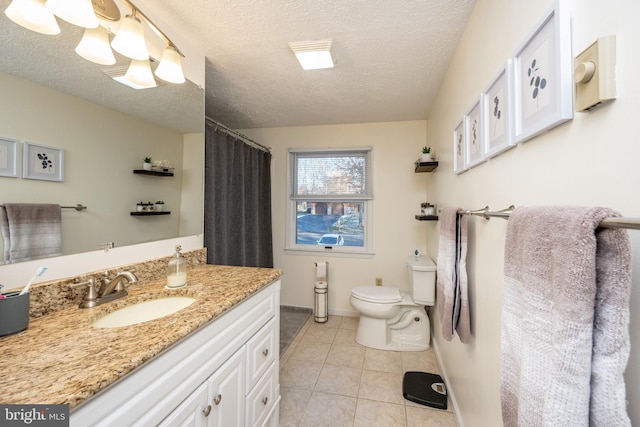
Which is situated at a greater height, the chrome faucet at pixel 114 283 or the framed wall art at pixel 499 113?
the framed wall art at pixel 499 113

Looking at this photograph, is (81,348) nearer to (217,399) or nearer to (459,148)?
(217,399)

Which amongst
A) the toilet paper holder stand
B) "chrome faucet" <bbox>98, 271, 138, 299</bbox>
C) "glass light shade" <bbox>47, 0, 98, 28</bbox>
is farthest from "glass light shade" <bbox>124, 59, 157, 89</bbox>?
the toilet paper holder stand

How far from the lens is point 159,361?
0.71 meters

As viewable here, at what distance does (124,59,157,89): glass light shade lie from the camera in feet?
4.01

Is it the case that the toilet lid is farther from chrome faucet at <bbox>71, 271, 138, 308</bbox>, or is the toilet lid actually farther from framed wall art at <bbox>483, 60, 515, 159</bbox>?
chrome faucet at <bbox>71, 271, 138, 308</bbox>

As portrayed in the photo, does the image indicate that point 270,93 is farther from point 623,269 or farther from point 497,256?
point 623,269

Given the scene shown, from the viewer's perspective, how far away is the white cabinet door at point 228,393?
0.92 metres

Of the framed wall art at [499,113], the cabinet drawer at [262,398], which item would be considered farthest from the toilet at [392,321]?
the framed wall art at [499,113]

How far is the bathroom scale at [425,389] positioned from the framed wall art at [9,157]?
89.8 inches

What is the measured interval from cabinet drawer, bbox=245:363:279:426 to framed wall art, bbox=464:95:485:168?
149cm

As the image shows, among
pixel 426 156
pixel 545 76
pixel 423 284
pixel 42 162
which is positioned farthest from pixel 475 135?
pixel 42 162

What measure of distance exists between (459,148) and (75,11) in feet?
6.19

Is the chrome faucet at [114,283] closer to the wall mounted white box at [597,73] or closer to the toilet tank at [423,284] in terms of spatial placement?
the wall mounted white box at [597,73]

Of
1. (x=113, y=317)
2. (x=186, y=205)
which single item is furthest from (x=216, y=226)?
(x=113, y=317)
